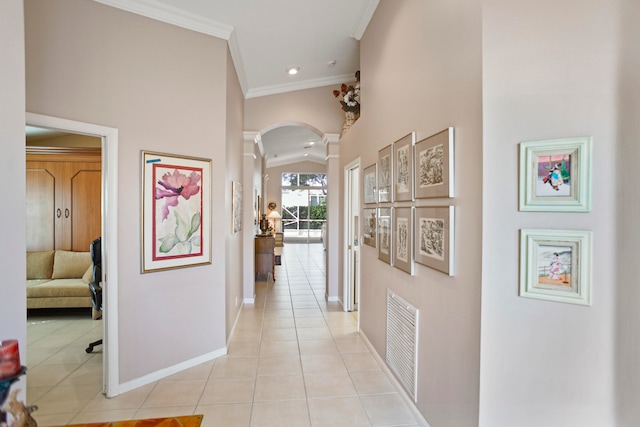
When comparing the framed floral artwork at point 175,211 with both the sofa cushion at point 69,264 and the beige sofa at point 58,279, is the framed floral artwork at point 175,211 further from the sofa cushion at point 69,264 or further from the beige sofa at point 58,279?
the sofa cushion at point 69,264

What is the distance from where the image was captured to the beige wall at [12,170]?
139 centimetres

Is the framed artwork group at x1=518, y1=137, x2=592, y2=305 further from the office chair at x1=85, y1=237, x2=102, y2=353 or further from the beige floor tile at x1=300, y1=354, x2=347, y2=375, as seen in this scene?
the office chair at x1=85, y1=237, x2=102, y2=353

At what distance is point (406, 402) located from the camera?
8.09 ft

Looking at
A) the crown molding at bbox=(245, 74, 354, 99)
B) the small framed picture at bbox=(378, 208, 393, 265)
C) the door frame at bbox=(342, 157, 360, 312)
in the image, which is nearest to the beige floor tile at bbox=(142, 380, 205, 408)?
the small framed picture at bbox=(378, 208, 393, 265)

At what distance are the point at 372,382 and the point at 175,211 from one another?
7.53 ft

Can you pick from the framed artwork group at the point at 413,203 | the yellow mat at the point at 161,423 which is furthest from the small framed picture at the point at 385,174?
the yellow mat at the point at 161,423

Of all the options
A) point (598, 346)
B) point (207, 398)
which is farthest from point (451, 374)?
point (207, 398)

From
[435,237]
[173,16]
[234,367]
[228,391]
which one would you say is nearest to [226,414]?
[228,391]

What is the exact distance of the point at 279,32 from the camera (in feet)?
11.7

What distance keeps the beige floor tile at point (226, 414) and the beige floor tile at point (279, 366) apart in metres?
0.52

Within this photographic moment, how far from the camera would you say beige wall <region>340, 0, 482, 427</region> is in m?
1.63

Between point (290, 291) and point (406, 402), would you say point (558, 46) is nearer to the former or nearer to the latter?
point (406, 402)

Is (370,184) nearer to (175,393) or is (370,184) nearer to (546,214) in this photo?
(546,214)

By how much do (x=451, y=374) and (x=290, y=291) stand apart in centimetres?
455
